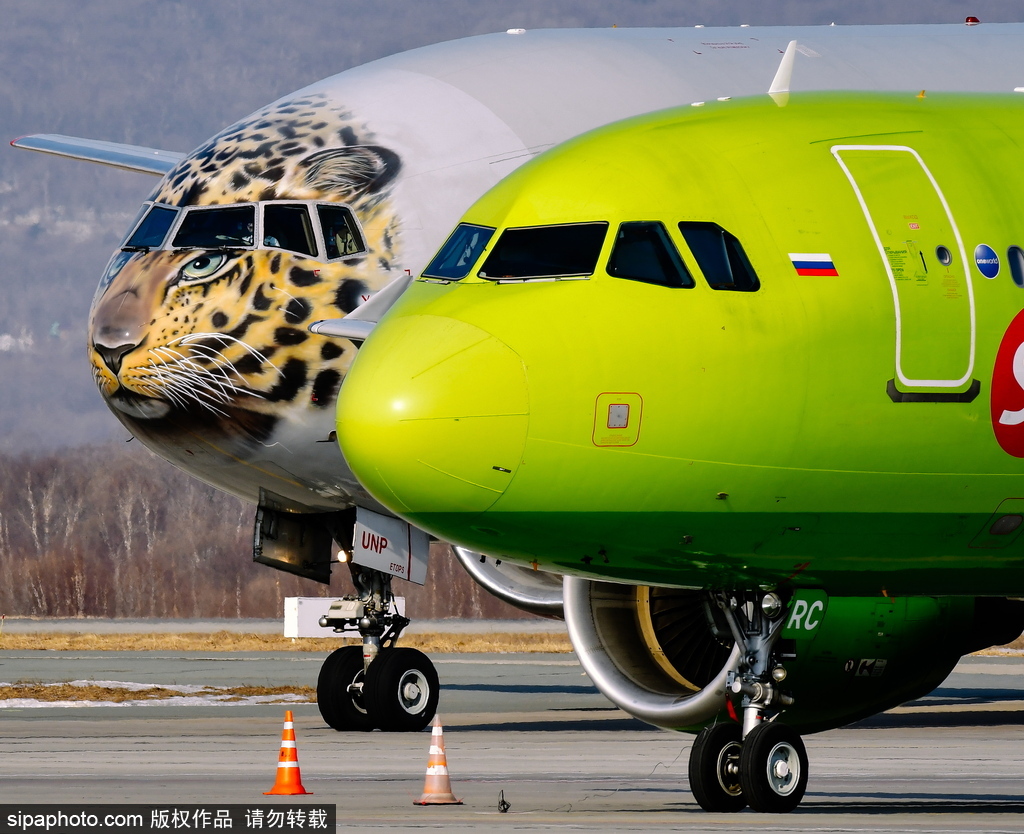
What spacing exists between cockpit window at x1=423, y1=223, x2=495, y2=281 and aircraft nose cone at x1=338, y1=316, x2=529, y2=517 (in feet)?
2.24

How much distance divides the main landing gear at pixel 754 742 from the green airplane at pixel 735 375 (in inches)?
0.6

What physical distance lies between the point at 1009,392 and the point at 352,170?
26.3ft

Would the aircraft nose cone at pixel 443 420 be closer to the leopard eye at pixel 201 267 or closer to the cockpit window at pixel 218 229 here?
the leopard eye at pixel 201 267

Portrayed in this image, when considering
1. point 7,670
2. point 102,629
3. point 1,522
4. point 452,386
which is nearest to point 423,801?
point 452,386

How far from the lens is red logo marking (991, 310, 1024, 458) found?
478 inches

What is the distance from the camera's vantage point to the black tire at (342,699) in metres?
20.1

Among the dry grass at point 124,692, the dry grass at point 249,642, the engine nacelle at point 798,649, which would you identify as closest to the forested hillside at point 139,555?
the dry grass at point 249,642

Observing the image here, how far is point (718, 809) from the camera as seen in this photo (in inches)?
486

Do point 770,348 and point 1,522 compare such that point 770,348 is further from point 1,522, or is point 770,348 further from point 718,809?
point 1,522

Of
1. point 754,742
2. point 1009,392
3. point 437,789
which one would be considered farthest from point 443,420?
point 1009,392

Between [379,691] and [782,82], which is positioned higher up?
[782,82]

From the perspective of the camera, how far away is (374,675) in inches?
787

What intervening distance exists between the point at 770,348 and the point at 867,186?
135 centimetres

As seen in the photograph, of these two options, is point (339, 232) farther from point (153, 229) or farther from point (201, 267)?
point (153, 229)
